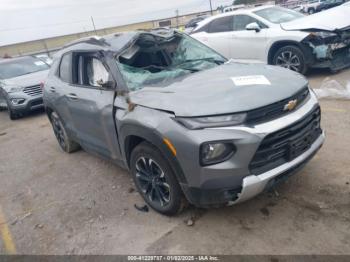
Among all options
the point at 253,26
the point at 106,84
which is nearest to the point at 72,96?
→ the point at 106,84

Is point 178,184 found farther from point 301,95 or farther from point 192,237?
point 301,95

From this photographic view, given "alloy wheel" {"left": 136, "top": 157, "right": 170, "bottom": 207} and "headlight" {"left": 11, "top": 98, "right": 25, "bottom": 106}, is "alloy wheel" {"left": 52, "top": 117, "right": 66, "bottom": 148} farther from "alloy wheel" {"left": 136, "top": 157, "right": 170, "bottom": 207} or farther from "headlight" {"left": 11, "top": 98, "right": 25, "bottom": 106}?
"headlight" {"left": 11, "top": 98, "right": 25, "bottom": 106}

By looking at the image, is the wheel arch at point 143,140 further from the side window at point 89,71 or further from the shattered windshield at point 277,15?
the shattered windshield at point 277,15

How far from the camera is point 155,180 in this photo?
10.8 feet

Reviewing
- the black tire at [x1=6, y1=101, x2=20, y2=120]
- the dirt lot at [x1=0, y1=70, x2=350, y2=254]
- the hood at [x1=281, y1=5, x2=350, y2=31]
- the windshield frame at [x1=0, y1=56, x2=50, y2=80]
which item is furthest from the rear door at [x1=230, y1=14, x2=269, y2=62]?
the black tire at [x1=6, y1=101, x2=20, y2=120]

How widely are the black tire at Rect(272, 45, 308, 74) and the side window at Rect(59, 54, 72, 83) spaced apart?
475cm

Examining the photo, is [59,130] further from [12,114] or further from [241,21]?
[241,21]

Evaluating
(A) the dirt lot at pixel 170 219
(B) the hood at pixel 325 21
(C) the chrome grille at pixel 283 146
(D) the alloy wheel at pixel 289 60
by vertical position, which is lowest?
(A) the dirt lot at pixel 170 219

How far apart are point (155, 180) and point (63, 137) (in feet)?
9.45

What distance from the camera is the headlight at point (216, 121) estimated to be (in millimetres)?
2629

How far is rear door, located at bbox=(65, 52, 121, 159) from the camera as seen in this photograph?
11.9 feet

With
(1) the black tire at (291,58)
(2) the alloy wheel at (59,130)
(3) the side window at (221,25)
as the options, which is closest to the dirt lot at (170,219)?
(2) the alloy wheel at (59,130)

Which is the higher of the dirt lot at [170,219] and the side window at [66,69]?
the side window at [66,69]

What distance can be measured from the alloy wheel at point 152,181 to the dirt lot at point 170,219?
0.23m
